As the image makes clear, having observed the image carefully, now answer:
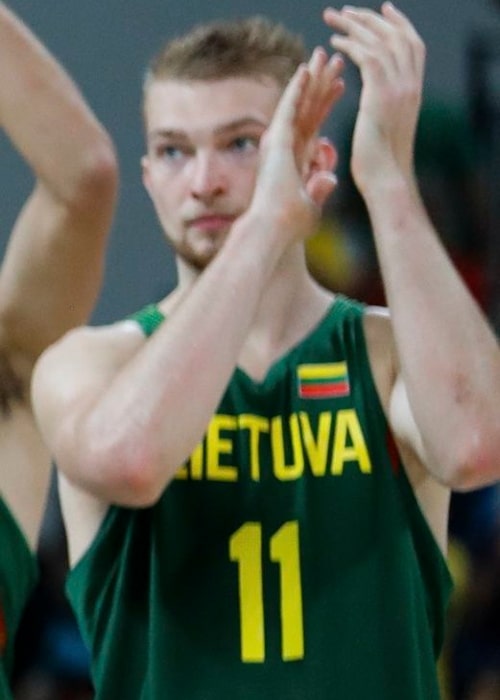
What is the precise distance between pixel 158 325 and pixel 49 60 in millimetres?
443

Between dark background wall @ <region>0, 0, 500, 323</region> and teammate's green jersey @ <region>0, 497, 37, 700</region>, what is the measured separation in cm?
261

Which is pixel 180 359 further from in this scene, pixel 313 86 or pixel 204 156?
pixel 313 86

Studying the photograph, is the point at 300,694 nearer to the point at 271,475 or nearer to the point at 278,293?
the point at 271,475

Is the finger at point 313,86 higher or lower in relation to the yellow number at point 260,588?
higher

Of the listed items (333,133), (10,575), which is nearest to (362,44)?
(10,575)

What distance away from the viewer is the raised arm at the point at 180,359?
6.29 feet

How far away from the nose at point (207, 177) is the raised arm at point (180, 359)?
2.3 inches

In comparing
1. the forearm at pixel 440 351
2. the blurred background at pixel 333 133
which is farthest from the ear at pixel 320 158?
the blurred background at pixel 333 133

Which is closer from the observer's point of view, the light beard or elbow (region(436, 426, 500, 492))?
elbow (region(436, 426, 500, 492))

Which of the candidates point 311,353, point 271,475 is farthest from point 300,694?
point 311,353

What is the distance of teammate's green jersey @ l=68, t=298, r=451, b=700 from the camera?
6.67ft

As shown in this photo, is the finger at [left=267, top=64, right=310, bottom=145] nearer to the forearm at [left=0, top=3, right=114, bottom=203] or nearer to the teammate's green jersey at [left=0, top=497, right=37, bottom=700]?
the forearm at [left=0, top=3, right=114, bottom=203]

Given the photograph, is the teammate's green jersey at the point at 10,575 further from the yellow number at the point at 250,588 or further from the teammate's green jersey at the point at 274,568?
the yellow number at the point at 250,588

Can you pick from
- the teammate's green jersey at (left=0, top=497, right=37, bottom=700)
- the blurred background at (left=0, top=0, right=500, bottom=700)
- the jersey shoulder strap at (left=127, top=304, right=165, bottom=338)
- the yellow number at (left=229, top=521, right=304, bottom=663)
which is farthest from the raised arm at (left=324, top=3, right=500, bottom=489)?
the blurred background at (left=0, top=0, right=500, bottom=700)
